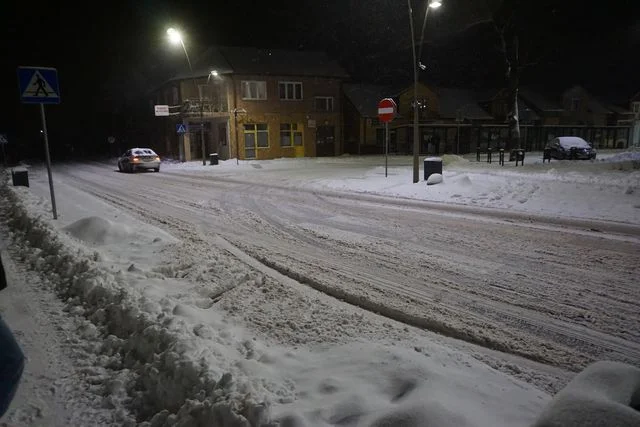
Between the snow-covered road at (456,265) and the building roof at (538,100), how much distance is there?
49874mm

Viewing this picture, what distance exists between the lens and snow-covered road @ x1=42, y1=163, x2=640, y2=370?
189 inches

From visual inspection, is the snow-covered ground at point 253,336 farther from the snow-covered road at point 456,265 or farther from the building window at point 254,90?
the building window at point 254,90

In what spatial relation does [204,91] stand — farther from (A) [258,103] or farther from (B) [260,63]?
(B) [260,63]

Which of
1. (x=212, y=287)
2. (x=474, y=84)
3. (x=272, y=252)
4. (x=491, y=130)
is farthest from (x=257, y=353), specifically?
(x=474, y=84)

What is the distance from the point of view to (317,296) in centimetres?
586

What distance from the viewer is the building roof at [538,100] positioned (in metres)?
55.4

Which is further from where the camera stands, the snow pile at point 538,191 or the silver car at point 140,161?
the silver car at point 140,161

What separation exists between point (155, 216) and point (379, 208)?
608 cm

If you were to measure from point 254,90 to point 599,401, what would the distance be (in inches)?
1594

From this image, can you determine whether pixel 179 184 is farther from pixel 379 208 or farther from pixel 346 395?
pixel 346 395

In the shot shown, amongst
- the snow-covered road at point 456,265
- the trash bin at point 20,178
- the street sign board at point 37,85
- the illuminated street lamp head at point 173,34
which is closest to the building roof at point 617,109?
the illuminated street lamp head at point 173,34

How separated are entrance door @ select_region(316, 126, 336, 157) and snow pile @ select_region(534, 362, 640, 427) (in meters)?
42.1

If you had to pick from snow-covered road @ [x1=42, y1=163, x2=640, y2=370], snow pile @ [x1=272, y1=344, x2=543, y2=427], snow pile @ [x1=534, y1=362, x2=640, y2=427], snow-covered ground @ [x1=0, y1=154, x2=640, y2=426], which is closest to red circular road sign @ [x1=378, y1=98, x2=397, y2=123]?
A: snow-covered road @ [x1=42, y1=163, x2=640, y2=370]

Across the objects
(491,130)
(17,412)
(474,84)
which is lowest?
(17,412)
